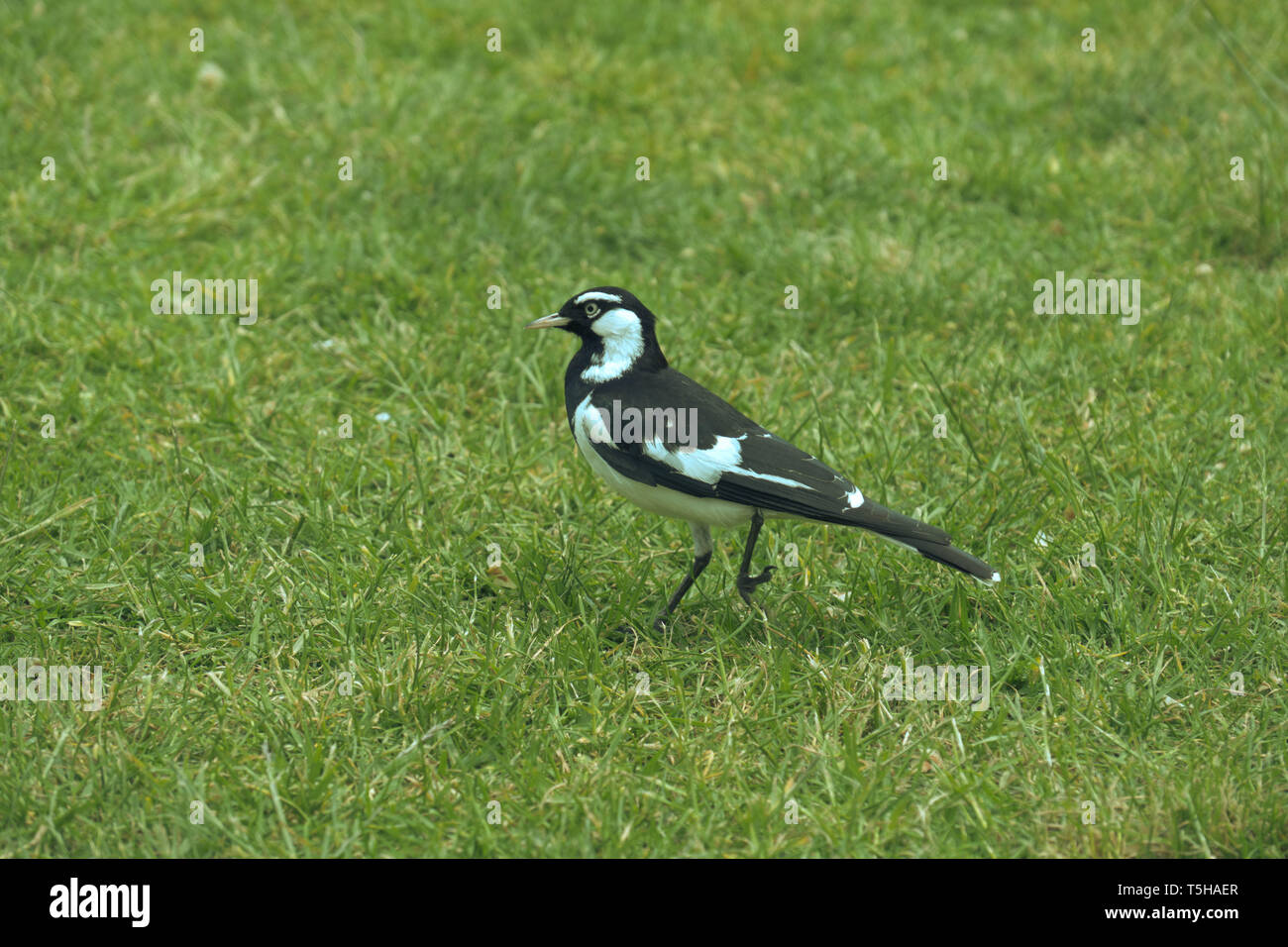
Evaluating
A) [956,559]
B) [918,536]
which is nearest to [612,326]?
[918,536]

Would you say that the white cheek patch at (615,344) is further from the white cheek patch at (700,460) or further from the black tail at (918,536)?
the black tail at (918,536)

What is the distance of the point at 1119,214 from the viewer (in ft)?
23.0

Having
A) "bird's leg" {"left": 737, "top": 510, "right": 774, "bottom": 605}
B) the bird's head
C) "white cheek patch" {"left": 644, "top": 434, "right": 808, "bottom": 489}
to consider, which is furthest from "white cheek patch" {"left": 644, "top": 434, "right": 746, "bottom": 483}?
the bird's head

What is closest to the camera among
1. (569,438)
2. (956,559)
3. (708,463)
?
(956,559)

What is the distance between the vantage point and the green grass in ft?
12.1

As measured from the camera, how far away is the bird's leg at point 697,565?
4496 millimetres

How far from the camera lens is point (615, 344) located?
458 centimetres

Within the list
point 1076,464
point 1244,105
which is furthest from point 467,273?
point 1244,105

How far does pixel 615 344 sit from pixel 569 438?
1029mm

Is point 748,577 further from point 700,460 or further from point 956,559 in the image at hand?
point 956,559

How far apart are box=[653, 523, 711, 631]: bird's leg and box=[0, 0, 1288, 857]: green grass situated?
0.10 meters

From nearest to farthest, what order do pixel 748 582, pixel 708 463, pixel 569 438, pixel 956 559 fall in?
pixel 956 559
pixel 708 463
pixel 748 582
pixel 569 438

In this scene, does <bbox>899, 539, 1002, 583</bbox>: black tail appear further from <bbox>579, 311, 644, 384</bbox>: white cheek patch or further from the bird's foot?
<bbox>579, 311, 644, 384</bbox>: white cheek patch

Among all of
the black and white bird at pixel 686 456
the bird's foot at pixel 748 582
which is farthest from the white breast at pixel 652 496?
the bird's foot at pixel 748 582
